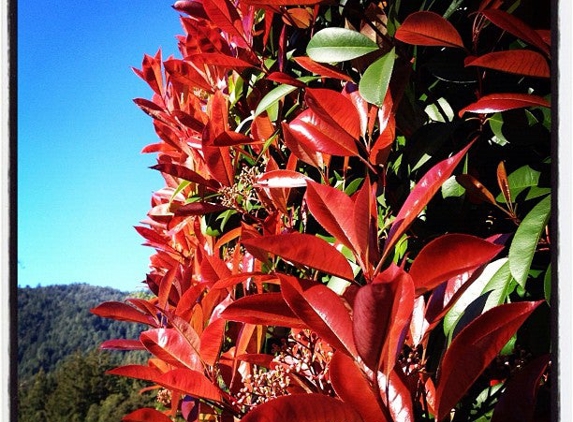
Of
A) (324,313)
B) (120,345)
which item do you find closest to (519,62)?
(324,313)

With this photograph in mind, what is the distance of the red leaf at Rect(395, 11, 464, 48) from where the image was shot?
0.63 meters

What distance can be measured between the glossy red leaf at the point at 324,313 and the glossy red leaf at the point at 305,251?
0.13 feet

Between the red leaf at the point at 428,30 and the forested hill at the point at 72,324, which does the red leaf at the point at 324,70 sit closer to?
the red leaf at the point at 428,30

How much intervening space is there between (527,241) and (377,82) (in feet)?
0.96

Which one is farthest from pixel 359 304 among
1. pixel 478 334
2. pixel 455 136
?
pixel 455 136

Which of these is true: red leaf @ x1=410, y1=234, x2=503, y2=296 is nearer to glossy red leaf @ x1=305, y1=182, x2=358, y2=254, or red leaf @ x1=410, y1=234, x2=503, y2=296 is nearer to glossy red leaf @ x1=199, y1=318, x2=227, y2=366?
glossy red leaf @ x1=305, y1=182, x2=358, y2=254

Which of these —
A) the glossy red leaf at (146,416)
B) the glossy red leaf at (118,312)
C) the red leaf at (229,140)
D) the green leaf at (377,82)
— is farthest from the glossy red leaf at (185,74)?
the glossy red leaf at (146,416)

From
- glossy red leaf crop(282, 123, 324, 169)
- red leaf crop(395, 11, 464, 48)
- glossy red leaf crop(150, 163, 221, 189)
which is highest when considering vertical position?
red leaf crop(395, 11, 464, 48)

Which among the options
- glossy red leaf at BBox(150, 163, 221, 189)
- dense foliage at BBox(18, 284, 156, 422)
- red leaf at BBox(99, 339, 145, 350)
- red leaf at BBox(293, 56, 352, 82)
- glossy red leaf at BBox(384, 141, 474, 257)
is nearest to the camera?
glossy red leaf at BBox(384, 141, 474, 257)

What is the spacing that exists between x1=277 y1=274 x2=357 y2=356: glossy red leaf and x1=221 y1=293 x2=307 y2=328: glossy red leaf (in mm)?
83

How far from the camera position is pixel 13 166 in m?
0.77

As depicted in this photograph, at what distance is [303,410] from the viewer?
439 millimetres

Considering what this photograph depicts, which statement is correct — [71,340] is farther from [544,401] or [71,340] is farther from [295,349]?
[544,401]

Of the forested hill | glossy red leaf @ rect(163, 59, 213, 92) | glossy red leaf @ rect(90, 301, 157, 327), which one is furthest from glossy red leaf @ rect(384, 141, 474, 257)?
the forested hill
